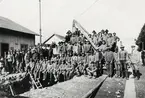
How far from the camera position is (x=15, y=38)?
1444cm

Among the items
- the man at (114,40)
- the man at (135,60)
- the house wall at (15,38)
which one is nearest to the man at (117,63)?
the man at (135,60)

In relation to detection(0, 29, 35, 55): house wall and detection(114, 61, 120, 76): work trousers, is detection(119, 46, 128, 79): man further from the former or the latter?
detection(0, 29, 35, 55): house wall

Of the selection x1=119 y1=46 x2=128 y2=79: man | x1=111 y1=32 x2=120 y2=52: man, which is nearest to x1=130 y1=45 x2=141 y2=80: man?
x1=119 y1=46 x2=128 y2=79: man

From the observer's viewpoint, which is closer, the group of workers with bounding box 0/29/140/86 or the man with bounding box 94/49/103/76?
the group of workers with bounding box 0/29/140/86

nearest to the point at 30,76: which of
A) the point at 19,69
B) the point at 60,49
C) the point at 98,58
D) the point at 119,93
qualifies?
the point at 19,69

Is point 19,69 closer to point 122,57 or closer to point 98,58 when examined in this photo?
point 98,58

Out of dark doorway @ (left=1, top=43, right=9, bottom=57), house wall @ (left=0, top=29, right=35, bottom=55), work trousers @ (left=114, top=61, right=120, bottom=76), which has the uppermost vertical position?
house wall @ (left=0, top=29, right=35, bottom=55)

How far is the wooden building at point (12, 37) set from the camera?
13.1m

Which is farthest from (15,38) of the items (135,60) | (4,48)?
(135,60)

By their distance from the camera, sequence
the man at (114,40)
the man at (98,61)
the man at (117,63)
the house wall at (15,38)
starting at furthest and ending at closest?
the house wall at (15,38), the man at (114,40), the man at (98,61), the man at (117,63)

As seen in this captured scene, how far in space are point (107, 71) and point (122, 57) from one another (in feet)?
3.60

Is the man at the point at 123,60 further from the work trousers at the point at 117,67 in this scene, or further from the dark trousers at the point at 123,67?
the work trousers at the point at 117,67

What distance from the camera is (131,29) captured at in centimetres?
634

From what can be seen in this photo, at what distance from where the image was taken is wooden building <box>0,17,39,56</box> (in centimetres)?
1315
